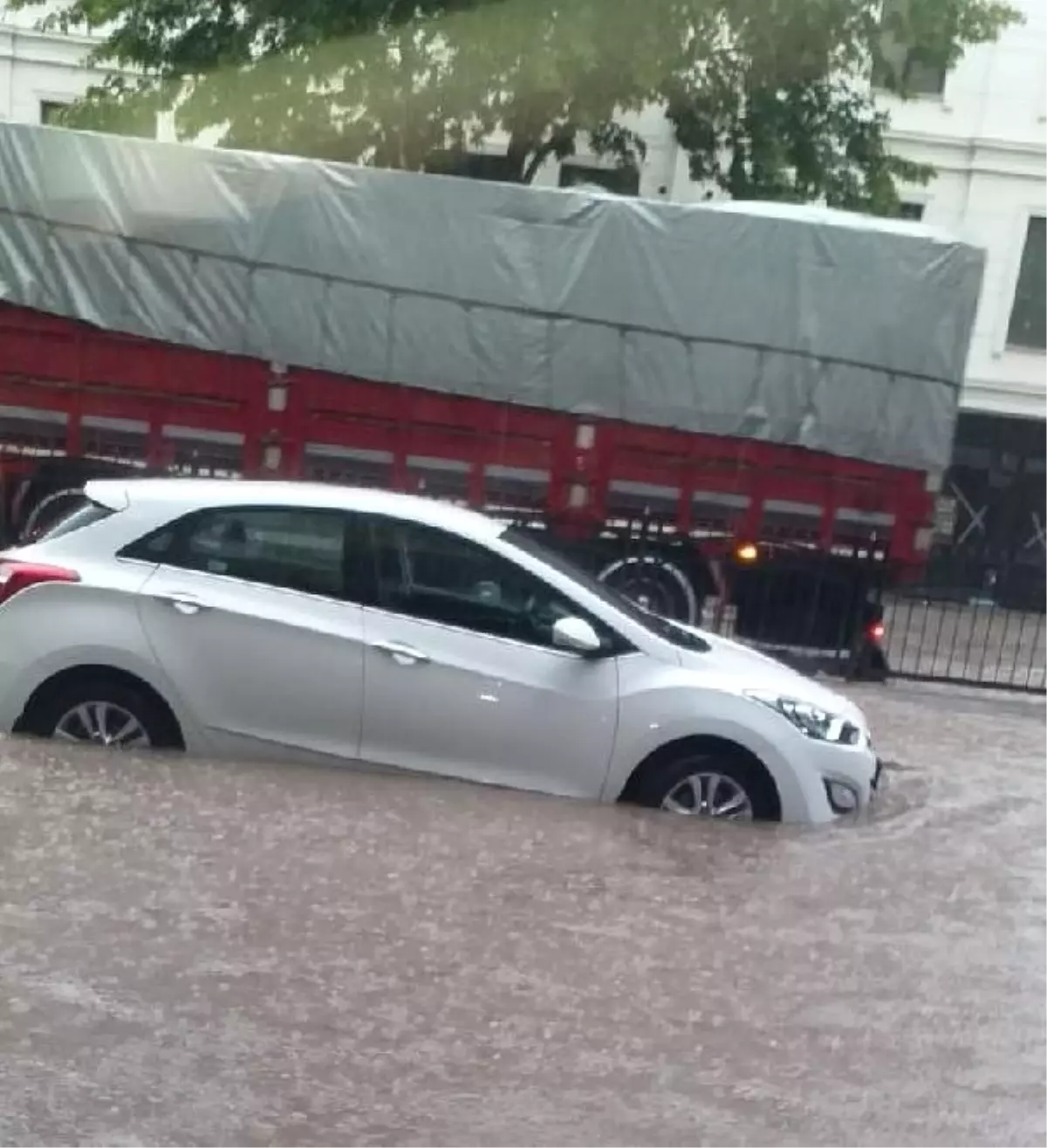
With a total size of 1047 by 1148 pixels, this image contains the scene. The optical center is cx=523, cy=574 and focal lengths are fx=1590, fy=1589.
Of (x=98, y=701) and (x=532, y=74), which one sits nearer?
(x=98, y=701)

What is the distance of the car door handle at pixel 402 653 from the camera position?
6582 mm

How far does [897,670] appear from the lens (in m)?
12.9

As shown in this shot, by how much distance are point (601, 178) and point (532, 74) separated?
18.3 feet

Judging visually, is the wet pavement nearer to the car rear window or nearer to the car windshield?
the car windshield

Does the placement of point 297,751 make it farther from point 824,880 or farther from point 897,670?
point 897,670

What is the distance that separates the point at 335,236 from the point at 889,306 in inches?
168

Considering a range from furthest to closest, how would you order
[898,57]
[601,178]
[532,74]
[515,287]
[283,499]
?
[601,178] < [898,57] < [532,74] < [515,287] < [283,499]

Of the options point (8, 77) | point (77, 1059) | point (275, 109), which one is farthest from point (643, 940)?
point (8, 77)

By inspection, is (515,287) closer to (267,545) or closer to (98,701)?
(267,545)

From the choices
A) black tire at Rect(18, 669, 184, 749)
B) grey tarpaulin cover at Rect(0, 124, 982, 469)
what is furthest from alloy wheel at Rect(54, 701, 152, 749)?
grey tarpaulin cover at Rect(0, 124, 982, 469)

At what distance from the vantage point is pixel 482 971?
5.11 m

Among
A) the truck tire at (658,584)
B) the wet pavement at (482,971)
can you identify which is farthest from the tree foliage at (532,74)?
the wet pavement at (482,971)

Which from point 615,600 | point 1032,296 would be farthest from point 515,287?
point 1032,296

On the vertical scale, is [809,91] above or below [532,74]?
above
